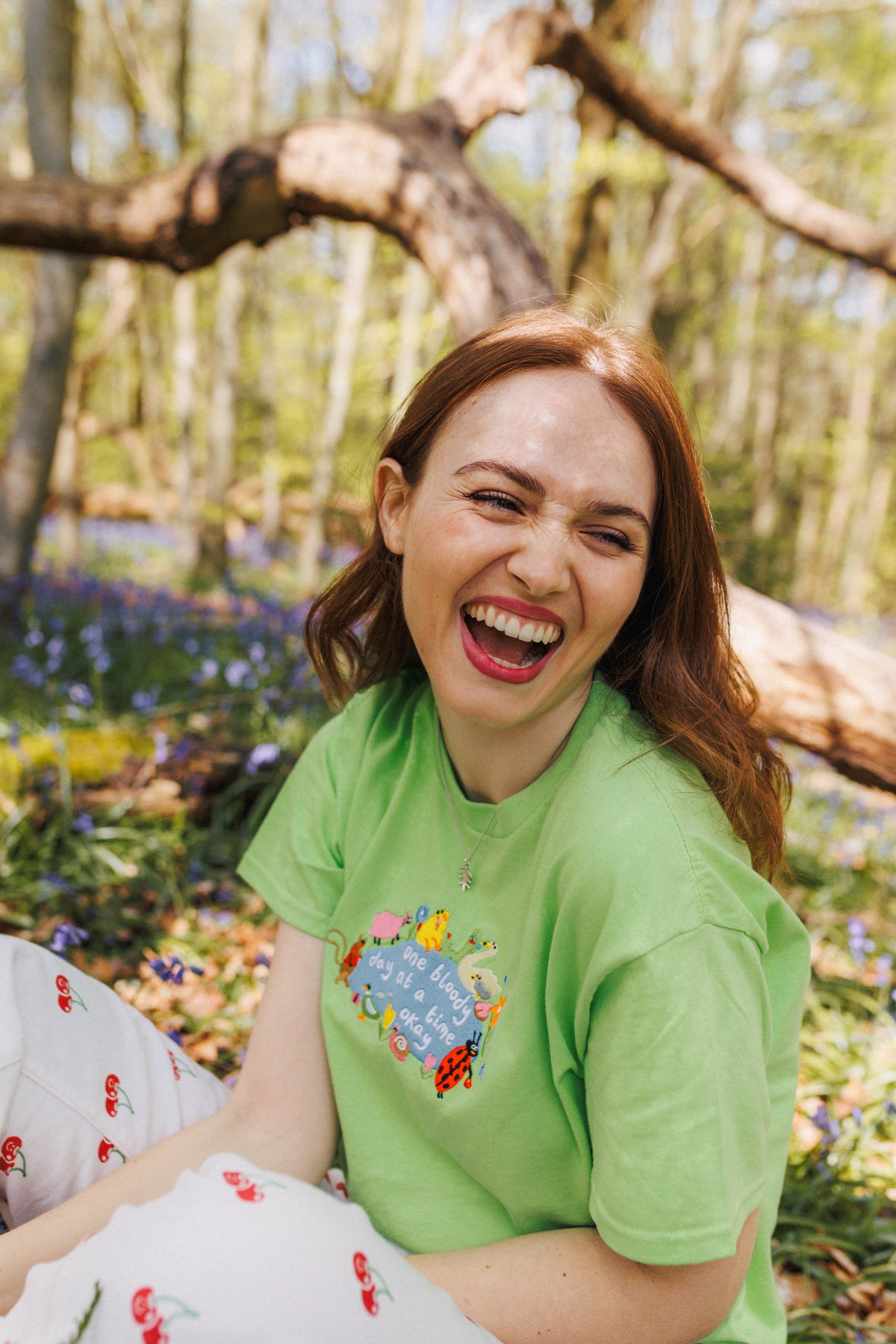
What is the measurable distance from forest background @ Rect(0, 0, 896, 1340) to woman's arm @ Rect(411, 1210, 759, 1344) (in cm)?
82

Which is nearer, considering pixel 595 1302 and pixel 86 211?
pixel 595 1302

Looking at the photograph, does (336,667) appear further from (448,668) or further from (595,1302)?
(595,1302)

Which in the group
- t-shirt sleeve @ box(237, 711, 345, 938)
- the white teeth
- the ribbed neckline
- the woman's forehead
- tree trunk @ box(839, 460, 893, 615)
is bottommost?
tree trunk @ box(839, 460, 893, 615)

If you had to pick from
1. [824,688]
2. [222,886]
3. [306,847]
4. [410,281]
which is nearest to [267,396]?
[410,281]

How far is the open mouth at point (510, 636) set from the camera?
1183 mm

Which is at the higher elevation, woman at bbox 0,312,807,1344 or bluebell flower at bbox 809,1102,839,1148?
woman at bbox 0,312,807,1344

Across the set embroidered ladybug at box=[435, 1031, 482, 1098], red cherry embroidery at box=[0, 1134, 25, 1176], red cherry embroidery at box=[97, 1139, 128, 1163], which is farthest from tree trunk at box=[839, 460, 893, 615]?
red cherry embroidery at box=[0, 1134, 25, 1176]

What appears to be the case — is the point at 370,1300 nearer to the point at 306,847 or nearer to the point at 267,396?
the point at 306,847

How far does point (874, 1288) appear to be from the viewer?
5.88 ft

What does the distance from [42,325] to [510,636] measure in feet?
14.0

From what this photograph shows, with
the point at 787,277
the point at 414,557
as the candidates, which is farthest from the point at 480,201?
the point at 787,277

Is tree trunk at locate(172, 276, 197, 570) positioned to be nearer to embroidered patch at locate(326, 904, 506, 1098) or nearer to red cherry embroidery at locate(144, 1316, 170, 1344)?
embroidered patch at locate(326, 904, 506, 1098)

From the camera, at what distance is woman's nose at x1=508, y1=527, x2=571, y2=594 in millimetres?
1137

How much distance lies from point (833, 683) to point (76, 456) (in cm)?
726
